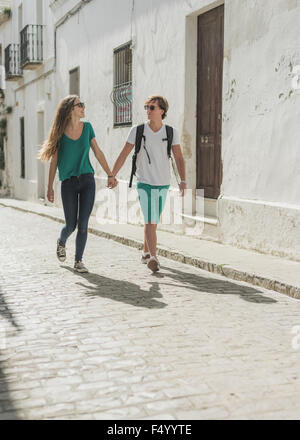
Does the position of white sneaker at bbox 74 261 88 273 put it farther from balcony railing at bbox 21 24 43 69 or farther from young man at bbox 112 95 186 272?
balcony railing at bbox 21 24 43 69

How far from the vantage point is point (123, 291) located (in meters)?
5.95

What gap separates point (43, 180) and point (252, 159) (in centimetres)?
1295

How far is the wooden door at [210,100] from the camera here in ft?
31.1

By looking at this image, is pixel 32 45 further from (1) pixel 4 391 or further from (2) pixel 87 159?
(1) pixel 4 391

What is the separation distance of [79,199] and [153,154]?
0.93 meters

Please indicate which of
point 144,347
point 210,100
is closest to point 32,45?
point 210,100

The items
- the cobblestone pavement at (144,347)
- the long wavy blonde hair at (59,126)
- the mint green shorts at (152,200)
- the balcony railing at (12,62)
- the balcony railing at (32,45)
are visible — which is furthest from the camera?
the balcony railing at (12,62)

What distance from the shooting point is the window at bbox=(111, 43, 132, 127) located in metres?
12.6

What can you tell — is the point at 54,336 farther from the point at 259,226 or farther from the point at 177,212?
the point at 177,212

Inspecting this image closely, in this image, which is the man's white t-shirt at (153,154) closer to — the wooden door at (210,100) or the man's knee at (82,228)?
the man's knee at (82,228)

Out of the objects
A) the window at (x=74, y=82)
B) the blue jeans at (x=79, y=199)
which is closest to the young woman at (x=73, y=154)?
the blue jeans at (x=79, y=199)

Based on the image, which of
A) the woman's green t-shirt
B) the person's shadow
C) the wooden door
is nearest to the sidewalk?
the person's shadow

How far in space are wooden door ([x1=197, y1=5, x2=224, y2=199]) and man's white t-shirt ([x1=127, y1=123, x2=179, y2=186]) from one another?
2553 mm
